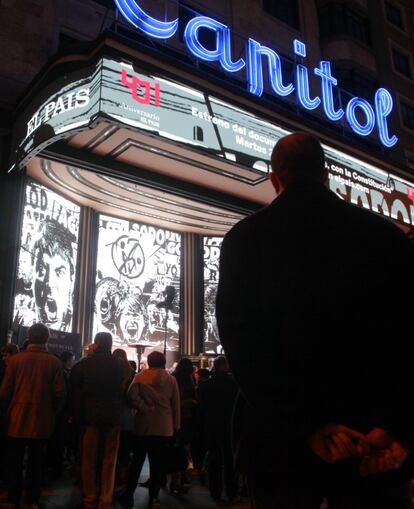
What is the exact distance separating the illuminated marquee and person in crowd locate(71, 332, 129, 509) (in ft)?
23.3

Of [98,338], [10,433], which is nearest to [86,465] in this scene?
[10,433]

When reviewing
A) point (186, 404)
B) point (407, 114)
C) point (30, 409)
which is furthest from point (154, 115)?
point (407, 114)

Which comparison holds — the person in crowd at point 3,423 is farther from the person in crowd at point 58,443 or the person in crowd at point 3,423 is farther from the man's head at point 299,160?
the man's head at point 299,160

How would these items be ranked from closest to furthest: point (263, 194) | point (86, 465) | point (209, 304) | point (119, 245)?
point (86, 465) → point (263, 194) → point (119, 245) → point (209, 304)

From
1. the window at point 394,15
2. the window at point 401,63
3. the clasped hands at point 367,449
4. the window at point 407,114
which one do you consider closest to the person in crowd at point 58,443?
the clasped hands at point 367,449

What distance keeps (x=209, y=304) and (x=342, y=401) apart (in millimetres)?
16417

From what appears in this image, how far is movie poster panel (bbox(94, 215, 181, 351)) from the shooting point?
50.3 ft

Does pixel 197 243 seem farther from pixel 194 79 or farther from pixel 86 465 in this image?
pixel 86 465

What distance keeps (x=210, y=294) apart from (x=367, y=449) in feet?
54.1

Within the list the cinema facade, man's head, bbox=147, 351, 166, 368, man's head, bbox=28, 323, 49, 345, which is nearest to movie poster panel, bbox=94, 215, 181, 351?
the cinema facade

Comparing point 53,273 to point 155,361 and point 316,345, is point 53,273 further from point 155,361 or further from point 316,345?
point 316,345

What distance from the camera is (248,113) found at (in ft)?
32.5

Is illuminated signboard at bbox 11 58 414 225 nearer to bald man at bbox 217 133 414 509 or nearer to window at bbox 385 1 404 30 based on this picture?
bald man at bbox 217 133 414 509

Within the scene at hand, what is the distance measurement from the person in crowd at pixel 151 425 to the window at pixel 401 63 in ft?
69.9
